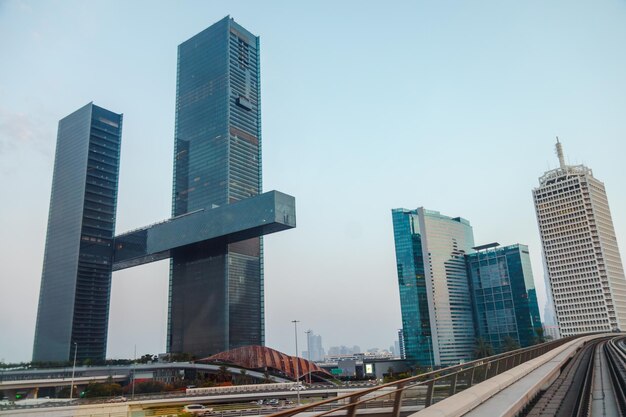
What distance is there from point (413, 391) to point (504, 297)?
7907 inches

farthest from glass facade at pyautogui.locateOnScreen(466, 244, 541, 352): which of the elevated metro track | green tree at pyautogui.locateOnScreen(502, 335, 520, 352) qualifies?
the elevated metro track

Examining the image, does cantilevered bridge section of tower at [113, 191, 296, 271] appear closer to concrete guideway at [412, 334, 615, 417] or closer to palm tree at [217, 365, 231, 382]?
palm tree at [217, 365, 231, 382]

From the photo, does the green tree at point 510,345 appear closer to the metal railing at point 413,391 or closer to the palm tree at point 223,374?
the palm tree at point 223,374

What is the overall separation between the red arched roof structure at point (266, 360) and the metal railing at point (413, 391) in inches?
4132

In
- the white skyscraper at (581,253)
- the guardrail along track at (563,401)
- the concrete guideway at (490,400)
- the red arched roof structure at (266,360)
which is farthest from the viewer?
the white skyscraper at (581,253)

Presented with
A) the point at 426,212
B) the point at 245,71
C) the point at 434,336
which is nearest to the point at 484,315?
the point at 434,336

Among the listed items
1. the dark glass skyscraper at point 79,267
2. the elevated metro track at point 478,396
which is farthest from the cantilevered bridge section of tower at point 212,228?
the elevated metro track at point 478,396

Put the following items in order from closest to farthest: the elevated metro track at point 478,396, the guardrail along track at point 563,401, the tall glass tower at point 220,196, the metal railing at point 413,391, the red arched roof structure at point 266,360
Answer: the metal railing at point 413,391, the elevated metro track at point 478,396, the guardrail along track at point 563,401, the red arched roof structure at point 266,360, the tall glass tower at point 220,196

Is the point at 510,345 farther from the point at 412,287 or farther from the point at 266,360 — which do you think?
the point at 266,360

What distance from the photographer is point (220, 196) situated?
178 metres

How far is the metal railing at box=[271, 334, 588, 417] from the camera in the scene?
5.88m

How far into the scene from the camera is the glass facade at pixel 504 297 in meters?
186

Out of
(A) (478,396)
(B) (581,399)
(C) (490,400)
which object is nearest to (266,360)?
(B) (581,399)

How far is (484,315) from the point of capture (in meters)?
195
